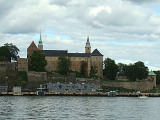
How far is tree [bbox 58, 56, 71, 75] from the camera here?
456ft

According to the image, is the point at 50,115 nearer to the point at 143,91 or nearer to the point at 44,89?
the point at 44,89

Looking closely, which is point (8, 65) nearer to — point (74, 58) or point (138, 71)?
point (74, 58)

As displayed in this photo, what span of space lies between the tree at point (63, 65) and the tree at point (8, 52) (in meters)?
15.2

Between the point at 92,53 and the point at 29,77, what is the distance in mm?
29051

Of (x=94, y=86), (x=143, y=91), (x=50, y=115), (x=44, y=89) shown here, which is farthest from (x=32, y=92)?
(x=50, y=115)

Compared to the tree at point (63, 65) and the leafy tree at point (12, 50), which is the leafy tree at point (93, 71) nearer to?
the tree at point (63, 65)

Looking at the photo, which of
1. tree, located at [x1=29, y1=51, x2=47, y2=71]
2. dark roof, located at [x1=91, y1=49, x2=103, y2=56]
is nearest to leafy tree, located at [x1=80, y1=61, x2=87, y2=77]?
dark roof, located at [x1=91, y1=49, x2=103, y2=56]

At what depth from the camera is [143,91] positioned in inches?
5635

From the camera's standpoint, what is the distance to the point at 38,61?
5300 inches

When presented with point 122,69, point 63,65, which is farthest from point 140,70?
point 63,65

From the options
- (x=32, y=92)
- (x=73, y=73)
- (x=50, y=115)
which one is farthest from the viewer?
(x=73, y=73)

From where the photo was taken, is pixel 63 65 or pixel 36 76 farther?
pixel 63 65

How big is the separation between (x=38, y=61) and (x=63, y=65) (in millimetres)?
8690

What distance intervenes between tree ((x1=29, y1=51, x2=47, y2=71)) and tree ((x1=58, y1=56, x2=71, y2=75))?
19.4 ft
